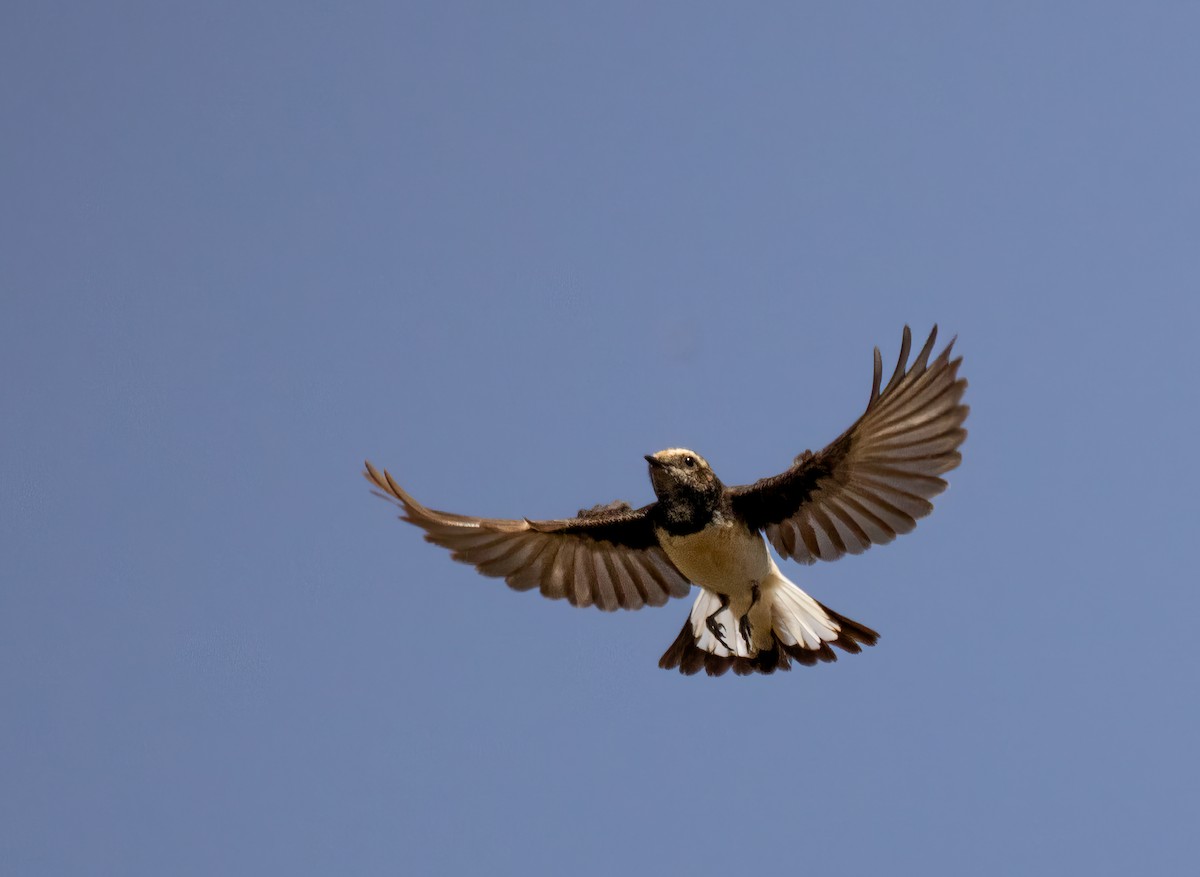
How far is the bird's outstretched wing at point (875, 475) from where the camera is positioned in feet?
32.4

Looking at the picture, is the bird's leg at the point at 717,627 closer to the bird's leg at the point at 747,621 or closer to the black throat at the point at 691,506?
the bird's leg at the point at 747,621

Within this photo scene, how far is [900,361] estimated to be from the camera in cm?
974

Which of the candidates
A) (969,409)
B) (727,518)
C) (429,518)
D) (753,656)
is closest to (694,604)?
(753,656)

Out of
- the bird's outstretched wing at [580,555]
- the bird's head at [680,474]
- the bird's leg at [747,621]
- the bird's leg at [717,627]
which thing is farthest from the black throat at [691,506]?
the bird's leg at [717,627]

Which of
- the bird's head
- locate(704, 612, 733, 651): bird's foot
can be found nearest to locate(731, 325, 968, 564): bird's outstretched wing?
the bird's head

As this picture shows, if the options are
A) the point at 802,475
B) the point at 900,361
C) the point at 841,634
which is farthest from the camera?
the point at 841,634

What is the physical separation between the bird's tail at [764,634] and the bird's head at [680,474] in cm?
121

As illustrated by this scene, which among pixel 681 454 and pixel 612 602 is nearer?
pixel 681 454

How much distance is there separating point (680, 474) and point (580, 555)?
4.69ft

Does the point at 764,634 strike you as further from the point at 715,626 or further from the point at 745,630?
the point at 715,626

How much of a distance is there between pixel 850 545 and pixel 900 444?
101 cm

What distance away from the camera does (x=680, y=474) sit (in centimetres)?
1067

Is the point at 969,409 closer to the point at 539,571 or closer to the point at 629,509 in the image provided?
the point at 629,509

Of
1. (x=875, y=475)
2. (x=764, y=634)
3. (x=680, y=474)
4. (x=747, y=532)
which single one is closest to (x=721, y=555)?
(x=747, y=532)
